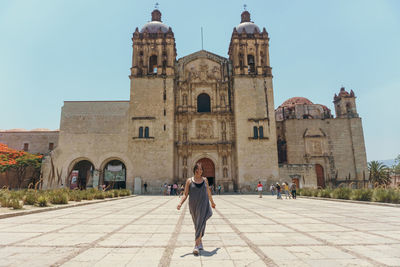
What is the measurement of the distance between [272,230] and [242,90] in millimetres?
22075

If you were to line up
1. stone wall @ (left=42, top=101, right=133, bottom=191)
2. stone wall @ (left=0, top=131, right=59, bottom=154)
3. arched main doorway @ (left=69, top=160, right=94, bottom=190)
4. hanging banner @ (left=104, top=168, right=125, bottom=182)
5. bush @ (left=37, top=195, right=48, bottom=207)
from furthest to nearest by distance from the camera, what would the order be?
1. stone wall @ (left=0, top=131, right=59, bottom=154)
2. arched main doorway @ (left=69, top=160, right=94, bottom=190)
3. hanging banner @ (left=104, top=168, right=125, bottom=182)
4. stone wall @ (left=42, top=101, right=133, bottom=191)
5. bush @ (left=37, top=195, right=48, bottom=207)

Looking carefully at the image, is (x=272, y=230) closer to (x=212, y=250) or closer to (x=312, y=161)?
(x=212, y=250)

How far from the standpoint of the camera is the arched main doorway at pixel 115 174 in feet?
82.6

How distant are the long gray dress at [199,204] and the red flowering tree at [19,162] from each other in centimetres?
2669

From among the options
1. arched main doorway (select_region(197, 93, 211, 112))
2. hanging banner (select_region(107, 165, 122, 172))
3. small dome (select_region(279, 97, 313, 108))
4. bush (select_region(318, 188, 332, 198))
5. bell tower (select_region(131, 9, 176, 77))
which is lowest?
bush (select_region(318, 188, 332, 198))

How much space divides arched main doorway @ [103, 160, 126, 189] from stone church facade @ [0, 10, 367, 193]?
0.34ft

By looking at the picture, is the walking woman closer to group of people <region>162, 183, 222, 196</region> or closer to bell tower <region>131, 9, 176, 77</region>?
group of people <region>162, 183, 222, 196</region>

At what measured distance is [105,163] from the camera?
25281 mm

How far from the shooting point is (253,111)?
2584 cm

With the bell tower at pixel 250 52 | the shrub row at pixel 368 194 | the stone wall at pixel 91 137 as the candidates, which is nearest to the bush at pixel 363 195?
the shrub row at pixel 368 194

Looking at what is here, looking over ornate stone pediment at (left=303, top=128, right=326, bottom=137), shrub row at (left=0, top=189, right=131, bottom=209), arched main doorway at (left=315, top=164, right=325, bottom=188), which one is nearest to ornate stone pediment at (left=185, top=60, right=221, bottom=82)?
ornate stone pediment at (left=303, top=128, right=326, bottom=137)

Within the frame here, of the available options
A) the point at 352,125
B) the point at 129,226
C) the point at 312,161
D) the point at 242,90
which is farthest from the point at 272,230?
the point at 352,125

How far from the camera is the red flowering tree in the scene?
79.0ft

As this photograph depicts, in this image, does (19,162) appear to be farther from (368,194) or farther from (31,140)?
(368,194)
